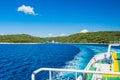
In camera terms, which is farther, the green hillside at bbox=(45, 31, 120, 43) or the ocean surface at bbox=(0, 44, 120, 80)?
the green hillside at bbox=(45, 31, 120, 43)

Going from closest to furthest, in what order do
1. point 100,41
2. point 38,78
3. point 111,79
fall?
point 111,79
point 38,78
point 100,41

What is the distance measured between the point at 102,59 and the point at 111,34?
5896 inches

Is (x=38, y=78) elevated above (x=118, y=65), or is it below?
below

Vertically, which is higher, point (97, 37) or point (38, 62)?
point (97, 37)

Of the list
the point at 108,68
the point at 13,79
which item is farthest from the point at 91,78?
the point at 13,79

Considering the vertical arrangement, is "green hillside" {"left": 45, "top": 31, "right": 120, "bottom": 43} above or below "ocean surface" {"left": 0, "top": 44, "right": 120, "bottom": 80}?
above

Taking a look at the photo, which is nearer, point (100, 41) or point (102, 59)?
point (102, 59)

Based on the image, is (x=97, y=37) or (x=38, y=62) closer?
(x=38, y=62)

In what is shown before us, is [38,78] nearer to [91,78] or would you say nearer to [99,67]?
[99,67]

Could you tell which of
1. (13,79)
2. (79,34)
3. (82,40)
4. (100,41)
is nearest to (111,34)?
(100,41)

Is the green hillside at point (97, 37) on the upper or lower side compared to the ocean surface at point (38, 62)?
upper

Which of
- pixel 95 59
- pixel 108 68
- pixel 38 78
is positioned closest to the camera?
pixel 108 68

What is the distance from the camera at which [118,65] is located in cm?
1459

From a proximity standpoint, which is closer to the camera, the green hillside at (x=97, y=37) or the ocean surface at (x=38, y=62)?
the ocean surface at (x=38, y=62)
